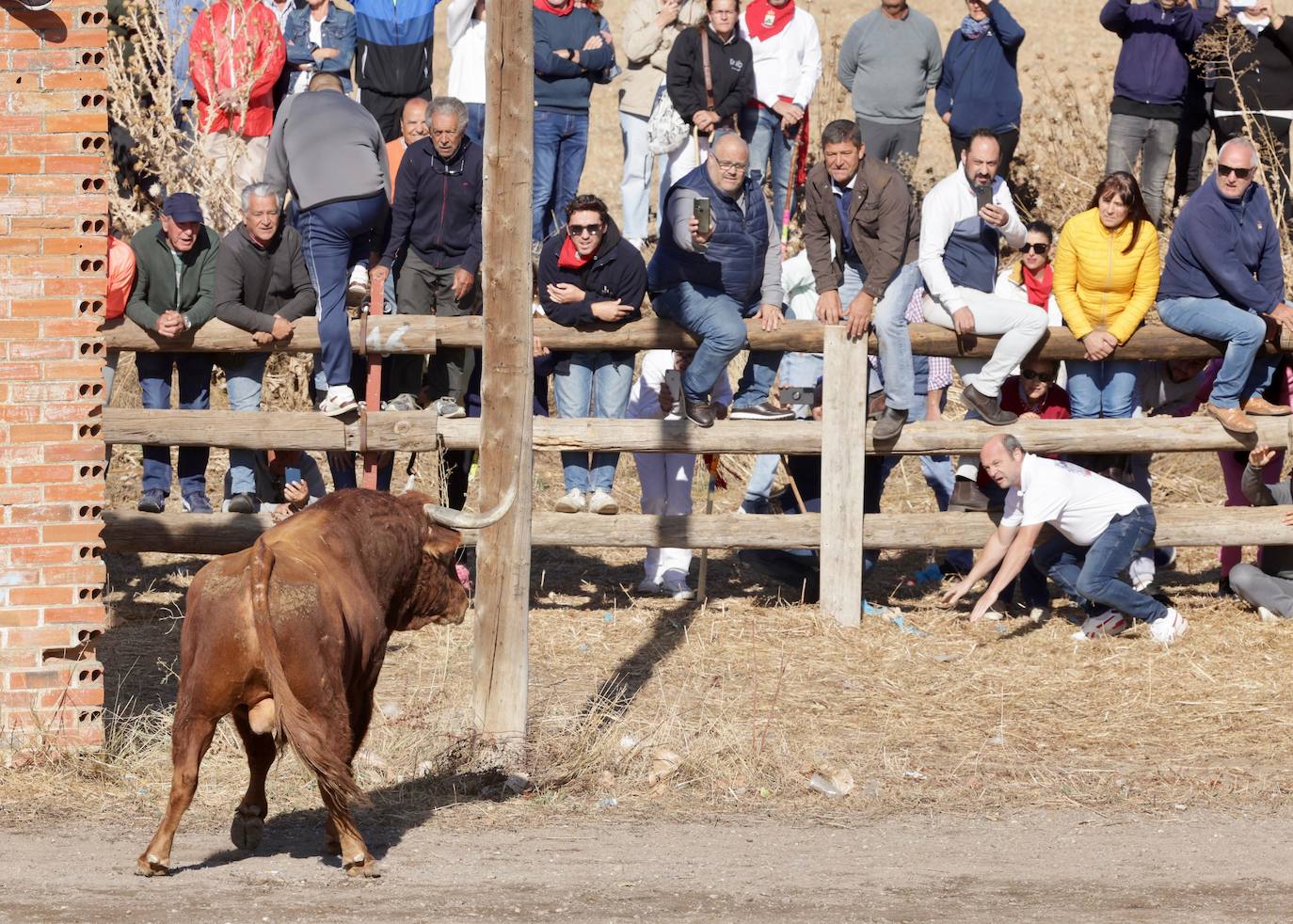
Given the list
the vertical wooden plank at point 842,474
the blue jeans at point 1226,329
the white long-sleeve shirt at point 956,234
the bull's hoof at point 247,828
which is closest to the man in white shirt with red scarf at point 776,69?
the white long-sleeve shirt at point 956,234

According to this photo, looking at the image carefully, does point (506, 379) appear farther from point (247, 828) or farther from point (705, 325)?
point (705, 325)

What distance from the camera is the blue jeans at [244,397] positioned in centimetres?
1052

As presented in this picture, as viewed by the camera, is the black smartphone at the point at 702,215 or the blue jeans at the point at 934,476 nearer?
the black smartphone at the point at 702,215

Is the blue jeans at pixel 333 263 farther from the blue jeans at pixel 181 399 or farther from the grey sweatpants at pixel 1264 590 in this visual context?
the grey sweatpants at pixel 1264 590

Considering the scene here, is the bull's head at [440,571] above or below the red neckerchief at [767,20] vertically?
below

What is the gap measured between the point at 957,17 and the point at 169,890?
72.2ft

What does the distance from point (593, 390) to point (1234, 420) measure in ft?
12.4

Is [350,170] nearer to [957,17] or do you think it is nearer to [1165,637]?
[1165,637]

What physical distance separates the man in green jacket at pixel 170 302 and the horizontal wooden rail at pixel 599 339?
0.36 feet

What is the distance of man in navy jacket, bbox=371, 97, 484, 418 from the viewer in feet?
34.8

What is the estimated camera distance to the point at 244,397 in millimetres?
10562

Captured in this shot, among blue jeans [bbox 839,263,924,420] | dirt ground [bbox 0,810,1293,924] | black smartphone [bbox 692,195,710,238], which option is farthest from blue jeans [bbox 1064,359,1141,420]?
dirt ground [bbox 0,810,1293,924]

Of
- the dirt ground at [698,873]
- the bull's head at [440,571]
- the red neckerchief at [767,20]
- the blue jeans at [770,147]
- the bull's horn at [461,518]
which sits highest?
the red neckerchief at [767,20]

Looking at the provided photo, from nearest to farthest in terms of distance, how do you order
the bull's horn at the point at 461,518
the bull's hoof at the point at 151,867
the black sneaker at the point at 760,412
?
the bull's hoof at the point at 151,867 → the bull's horn at the point at 461,518 → the black sneaker at the point at 760,412
